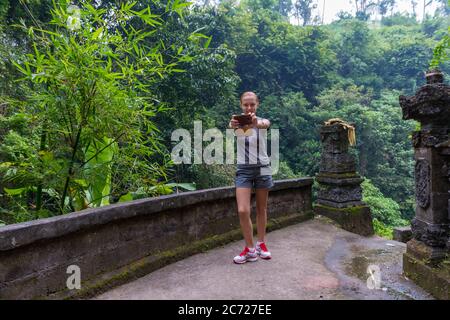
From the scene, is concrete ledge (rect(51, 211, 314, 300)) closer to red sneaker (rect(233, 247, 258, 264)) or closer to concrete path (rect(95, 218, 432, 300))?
concrete path (rect(95, 218, 432, 300))

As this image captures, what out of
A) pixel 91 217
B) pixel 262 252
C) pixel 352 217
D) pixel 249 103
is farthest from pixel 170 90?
pixel 91 217

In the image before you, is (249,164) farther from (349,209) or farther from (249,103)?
(349,209)

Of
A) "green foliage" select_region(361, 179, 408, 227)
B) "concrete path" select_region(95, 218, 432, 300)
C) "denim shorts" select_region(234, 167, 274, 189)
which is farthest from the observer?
"green foliage" select_region(361, 179, 408, 227)

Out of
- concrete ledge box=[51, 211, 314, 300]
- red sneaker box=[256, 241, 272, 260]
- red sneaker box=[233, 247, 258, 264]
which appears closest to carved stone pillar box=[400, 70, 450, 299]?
red sneaker box=[256, 241, 272, 260]

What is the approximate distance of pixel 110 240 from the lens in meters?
2.70

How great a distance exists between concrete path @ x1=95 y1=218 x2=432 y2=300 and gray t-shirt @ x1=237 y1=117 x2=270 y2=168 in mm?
932

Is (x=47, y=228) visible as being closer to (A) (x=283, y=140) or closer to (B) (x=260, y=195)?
(B) (x=260, y=195)

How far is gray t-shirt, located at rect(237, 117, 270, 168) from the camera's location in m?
3.06

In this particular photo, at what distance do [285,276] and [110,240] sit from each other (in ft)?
4.84

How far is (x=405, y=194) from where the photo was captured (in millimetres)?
20703

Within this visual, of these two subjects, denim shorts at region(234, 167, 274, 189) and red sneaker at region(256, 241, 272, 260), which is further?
red sneaker at region(256, 241, 272, 260)

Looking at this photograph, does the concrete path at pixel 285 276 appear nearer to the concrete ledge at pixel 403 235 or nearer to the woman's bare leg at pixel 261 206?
Answer: the woman's bare leg at pixel 261 206
